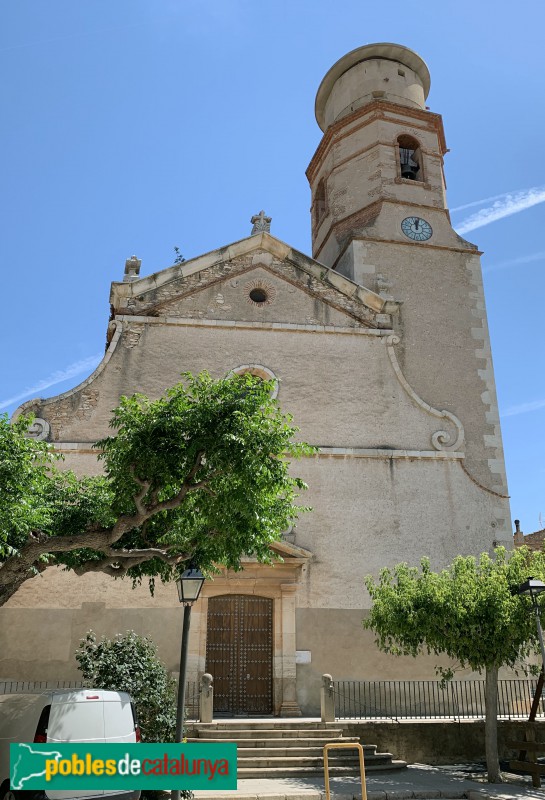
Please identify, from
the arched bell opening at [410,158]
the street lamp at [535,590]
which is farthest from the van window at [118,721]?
the arched bell opening at [410,158]

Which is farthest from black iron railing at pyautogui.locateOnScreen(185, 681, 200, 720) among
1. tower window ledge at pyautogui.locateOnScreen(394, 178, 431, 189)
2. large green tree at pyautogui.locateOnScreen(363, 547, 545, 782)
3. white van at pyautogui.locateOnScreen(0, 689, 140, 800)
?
tower window ledge at pyautogui.locateOnScreen(394, 178, 431, 189)

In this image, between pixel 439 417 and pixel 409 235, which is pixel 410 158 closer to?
pixel 409 235

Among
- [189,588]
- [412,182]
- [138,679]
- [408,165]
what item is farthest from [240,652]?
[408,165]

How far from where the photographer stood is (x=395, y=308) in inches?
728

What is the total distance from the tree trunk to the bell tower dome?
36.3 ft

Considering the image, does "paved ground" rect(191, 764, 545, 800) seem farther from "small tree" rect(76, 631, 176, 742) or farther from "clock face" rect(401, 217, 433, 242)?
"clock face" rect(401, 217, 433, 242)

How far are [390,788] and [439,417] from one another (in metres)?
8.96

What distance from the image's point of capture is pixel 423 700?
48.1 ft

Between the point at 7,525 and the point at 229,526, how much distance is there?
2.88 m

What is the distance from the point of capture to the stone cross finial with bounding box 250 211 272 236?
62.3 ft

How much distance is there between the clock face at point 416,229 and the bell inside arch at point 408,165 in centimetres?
180

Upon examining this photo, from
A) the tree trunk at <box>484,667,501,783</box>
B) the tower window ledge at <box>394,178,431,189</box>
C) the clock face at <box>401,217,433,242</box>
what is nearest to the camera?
the tree trunk at <box>484,667,501,783</box>

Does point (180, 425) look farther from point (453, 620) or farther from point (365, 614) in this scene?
point (365, 614)

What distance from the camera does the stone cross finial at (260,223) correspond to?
62.3 ft
